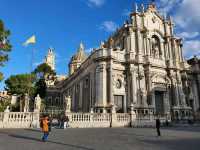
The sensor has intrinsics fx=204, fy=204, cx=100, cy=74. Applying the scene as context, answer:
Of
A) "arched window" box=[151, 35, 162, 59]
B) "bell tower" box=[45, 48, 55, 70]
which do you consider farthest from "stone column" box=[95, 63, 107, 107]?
"bell tower" box=[45, 48, 55, 70]

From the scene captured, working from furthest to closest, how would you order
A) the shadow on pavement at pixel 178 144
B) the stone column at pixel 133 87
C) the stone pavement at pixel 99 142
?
the stone column at pixel 133 87 → the shadow on pavement at pixel 178 144 → the stone pavement at pixel 99 142

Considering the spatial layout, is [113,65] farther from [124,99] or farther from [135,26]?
[135,26]

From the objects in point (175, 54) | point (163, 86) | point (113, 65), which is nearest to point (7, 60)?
point (113, 65)

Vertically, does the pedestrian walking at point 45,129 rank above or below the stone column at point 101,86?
below

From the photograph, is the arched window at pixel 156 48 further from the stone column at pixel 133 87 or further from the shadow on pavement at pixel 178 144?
the shadow on pavement at pixel 178 144

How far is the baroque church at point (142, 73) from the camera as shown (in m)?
30.6

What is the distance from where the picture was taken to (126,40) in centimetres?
3462

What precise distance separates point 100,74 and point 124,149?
73.5ft

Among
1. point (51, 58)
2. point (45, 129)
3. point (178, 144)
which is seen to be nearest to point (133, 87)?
point (178, 144)

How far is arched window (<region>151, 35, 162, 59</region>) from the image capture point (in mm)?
37031

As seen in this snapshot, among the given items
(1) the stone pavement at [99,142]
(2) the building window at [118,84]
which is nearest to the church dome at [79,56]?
(2) the building window at [118,84]

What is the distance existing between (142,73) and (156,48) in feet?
27.0

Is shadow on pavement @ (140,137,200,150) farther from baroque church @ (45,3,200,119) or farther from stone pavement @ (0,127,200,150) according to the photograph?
baroque church @ (45,3,200,119)

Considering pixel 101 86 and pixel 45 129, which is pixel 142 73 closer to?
pixel 101 86
